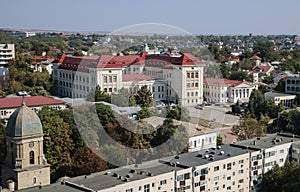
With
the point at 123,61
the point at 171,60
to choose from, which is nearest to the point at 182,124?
the point at 171,60

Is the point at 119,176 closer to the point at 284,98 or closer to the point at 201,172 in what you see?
the point at 201,172

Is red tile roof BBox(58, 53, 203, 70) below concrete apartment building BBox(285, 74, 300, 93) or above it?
above

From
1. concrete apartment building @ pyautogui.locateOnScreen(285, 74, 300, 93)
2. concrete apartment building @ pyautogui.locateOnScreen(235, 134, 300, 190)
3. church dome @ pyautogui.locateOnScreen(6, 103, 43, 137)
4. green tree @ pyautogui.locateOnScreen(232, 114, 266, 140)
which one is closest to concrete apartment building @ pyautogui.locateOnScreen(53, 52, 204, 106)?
green tree @ pyautogui.locateOnScreen(232, 114, 266, 140)

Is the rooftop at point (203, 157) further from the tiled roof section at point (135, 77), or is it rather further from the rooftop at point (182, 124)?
the tiled roof section at point (135, 77)

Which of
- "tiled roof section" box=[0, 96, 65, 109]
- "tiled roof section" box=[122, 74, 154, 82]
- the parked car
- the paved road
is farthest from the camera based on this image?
"tiled roof section" box=[122, 74, 154, 82]

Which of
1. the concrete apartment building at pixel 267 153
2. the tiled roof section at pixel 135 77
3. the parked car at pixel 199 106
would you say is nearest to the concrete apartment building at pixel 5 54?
the tiled roof section at pixel 135 77

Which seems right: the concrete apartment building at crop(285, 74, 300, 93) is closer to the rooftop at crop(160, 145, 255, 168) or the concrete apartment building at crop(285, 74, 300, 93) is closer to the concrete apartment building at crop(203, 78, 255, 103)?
the concrete apartment building at crop(203, 78, 255, 103)

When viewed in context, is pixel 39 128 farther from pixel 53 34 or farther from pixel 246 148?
pixel 53 34
